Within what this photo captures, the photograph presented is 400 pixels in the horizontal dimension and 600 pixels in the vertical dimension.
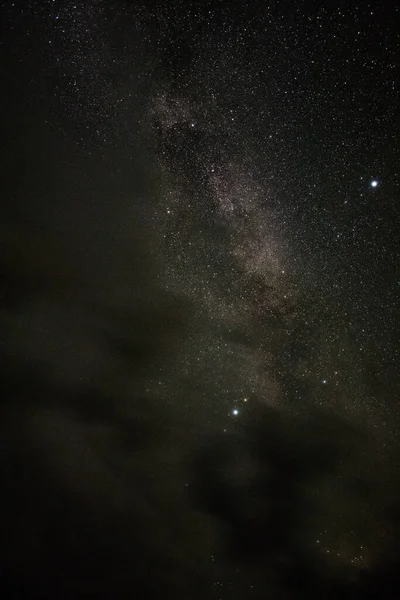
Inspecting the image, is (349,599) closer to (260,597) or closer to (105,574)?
(260,597)

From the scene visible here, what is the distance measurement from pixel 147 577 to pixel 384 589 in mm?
45865

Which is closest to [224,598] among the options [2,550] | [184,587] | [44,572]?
[184,587]

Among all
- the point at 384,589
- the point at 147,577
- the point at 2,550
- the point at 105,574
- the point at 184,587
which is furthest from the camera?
the point at 147,577

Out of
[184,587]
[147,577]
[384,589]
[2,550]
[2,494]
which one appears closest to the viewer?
[2,494]

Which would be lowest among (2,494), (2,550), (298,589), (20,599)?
(20,599)

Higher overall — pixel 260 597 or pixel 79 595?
pixel 260 597

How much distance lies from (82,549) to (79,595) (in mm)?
8064

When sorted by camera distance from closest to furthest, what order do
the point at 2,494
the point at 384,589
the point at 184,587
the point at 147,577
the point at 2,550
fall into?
the point at 2,494
the point at 384,589
the point at 2,550
the point at 184,587
the point at 147,577

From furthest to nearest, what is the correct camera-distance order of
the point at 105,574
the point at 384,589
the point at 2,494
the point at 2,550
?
1. the point at 105,574
2. the point at 2,550
3. the point at 384,589
4. the point at 2,494

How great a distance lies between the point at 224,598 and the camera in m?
71.8

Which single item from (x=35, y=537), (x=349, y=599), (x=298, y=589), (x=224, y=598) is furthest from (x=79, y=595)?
(x=349, y=599)

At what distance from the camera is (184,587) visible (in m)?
74.6

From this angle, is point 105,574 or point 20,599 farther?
point 105,574

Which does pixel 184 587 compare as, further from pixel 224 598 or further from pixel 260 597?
pixel 260 597
